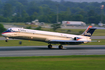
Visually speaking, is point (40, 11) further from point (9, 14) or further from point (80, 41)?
point (80, 41)

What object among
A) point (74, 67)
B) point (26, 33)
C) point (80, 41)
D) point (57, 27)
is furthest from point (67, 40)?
point (57, 27)

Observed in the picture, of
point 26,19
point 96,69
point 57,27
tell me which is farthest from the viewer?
point 26,19

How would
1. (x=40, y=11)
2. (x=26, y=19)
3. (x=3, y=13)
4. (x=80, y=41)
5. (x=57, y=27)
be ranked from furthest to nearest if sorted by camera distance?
(x=40, y=11)
(x=3, y=13)
(x=26, y=19)
(x=57, y=27)
(x=80, y=41)

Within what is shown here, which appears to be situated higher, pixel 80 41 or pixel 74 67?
pixel 80 41

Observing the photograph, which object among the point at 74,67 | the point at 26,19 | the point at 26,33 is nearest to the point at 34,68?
the point at 74,67

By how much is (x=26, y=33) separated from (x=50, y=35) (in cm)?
→ 422

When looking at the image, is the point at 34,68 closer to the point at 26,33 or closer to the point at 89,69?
the point at 89,69

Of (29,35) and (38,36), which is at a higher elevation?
(29,35)

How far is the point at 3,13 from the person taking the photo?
185 m

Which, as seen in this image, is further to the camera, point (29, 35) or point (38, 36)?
point (38, 36)

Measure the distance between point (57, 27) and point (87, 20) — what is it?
80.0 m

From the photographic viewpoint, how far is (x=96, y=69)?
16234mm

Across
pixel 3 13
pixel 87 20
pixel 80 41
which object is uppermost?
pixel 3 13

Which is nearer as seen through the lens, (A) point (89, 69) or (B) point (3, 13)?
(A) point (89, 69)
